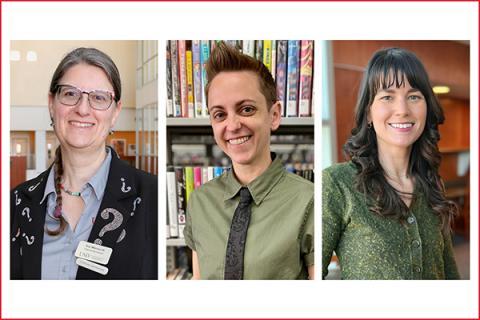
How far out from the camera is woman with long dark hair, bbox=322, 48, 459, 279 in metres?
→ 2.21

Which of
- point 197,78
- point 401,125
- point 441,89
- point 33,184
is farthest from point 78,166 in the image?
point 441,89

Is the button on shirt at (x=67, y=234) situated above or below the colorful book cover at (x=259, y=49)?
below

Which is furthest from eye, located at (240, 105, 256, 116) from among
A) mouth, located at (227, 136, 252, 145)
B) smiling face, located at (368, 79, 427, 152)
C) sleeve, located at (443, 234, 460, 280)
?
sleeve, located at (443, 234, 460, 280)

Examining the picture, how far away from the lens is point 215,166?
7.30 feet

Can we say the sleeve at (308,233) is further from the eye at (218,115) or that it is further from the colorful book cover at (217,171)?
the eye at (218,115)

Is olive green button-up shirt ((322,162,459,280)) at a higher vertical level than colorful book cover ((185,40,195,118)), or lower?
lower

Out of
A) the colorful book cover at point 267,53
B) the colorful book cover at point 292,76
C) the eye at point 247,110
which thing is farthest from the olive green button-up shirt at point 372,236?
the colorful book cover at point 267,53

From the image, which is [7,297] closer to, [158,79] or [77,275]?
[77,275]

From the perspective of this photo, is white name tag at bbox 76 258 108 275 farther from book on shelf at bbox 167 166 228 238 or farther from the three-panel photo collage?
book on shelf at bbox 167 166 228 238

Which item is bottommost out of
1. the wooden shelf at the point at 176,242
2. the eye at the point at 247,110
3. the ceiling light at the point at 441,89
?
the wooden shelf at the point at 176,242

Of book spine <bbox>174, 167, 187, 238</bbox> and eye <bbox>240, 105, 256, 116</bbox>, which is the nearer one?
eye <bbox>240, 105, 256, 116</bbox>

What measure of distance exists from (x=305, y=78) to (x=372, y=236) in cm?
78

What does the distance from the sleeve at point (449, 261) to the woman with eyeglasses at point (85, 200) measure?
1.35 metres

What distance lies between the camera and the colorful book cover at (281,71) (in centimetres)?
218
